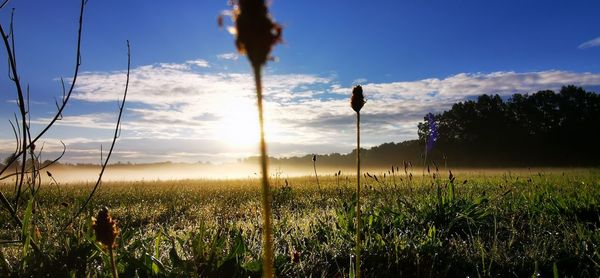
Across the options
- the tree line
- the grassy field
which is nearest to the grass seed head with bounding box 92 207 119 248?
the grassy field

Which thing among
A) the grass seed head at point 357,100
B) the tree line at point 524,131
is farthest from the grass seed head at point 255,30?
the tree line at point 524,131

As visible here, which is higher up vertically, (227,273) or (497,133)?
(497,133)

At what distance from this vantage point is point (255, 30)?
3.07 feet

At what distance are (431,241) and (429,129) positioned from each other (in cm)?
209

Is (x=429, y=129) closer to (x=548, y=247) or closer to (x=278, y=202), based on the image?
(x=548, y=247)

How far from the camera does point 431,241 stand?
416cm

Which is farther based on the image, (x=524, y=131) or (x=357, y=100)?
(x=524, y=131)

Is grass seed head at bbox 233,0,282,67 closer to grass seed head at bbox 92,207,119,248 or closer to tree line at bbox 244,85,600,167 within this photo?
grass seed head at bbox 92,207,119,248

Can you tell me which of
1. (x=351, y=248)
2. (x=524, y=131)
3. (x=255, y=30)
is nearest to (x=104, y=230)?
(x=255, y=30)

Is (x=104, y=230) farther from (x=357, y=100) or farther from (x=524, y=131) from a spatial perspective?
(x=524, y=131)

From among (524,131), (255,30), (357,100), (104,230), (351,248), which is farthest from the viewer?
(524,131)

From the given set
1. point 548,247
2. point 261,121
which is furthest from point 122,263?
point 548,247

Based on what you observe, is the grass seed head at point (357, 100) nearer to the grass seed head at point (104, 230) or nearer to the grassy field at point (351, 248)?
the grass seed head at point (104, 230)

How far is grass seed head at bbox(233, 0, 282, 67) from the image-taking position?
0.90 metres
